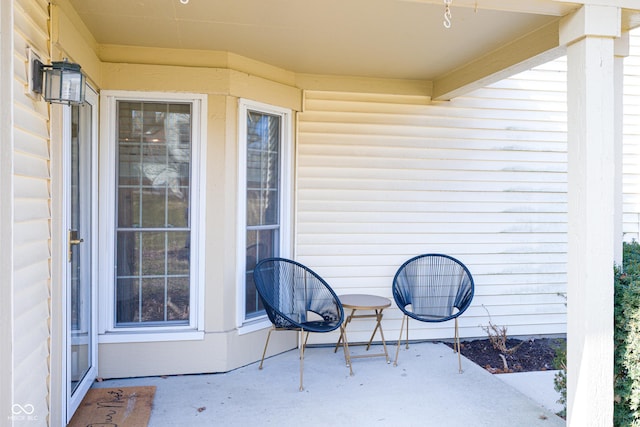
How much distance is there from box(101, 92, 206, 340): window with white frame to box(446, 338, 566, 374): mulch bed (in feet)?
8.41

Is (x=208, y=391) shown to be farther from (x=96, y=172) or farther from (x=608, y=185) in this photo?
(x=608, y=185)

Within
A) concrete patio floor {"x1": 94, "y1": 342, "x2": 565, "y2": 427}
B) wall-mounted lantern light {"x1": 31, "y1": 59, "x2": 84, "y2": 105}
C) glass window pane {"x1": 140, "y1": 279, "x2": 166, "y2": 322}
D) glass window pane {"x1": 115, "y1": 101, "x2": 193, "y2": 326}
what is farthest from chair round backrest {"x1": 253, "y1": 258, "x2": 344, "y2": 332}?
wall-mounted lantern light {"x1": 31, "y1": 59, "x2": 84, "y2": 105}

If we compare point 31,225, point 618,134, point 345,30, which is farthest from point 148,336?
point 618,134

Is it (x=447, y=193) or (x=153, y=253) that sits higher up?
(x=447, y=193)

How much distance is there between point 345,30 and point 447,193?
7.04 ft

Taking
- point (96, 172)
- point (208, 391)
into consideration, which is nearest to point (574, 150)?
point (208, 391)

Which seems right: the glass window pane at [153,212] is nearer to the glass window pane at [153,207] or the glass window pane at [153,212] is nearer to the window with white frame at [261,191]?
the glass window pane at [153,207]

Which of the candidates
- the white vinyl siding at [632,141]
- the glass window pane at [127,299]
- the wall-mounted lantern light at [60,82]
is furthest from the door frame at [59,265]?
the white vinyl siding at [632,141]

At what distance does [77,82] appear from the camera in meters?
2.39

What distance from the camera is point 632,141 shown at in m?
5.36

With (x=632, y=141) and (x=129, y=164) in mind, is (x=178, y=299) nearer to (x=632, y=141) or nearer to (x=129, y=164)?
(x=129, y=164)

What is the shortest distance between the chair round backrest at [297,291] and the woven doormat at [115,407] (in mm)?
1194

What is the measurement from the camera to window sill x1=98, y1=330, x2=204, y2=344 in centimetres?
369

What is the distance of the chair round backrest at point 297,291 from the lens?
4062 mm
